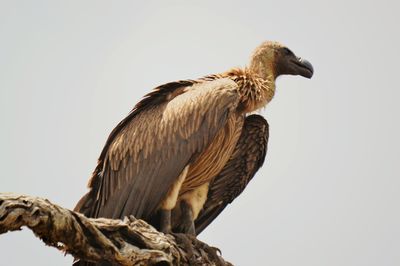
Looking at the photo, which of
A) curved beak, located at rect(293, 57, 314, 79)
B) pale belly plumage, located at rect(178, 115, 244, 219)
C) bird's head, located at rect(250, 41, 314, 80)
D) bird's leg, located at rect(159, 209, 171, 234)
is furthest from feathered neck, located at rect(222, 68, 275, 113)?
bird's leg, located at rect(159, 209, 171, 234)

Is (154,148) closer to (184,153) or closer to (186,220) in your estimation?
(184,153)

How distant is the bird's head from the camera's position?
9688 mm

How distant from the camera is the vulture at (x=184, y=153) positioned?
8156 millimetres

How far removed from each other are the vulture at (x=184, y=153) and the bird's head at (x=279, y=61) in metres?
0.32

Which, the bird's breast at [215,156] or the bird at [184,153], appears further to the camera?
the bird's breast at [215,156]

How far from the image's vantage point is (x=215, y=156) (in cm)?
863

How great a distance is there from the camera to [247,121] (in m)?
9.28

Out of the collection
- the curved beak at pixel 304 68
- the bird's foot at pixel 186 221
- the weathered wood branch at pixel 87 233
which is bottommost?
the bird's foot at pixel 186 221

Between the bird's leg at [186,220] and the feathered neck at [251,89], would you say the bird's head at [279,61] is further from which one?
the bird's leg at [186,220]

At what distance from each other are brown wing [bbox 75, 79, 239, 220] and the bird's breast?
210mm

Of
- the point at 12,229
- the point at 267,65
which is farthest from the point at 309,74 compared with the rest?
the point at 12,229

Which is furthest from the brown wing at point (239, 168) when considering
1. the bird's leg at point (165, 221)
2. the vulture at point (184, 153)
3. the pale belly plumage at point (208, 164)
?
the bird's leg at point (165, 221)

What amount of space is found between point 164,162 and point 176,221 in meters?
0.92

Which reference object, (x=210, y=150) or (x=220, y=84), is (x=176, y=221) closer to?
(x=210, y=150)
